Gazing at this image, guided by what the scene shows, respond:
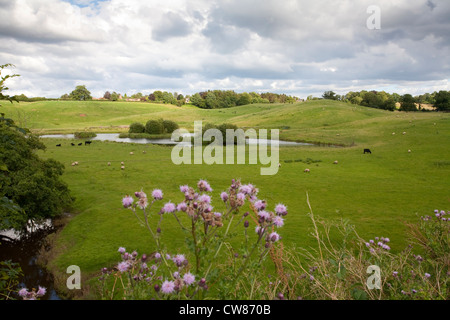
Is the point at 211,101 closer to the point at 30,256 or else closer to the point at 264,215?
the point at 30,256

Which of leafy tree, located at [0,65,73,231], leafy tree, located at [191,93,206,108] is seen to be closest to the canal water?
leafy tree, located at [0,65,73,231]

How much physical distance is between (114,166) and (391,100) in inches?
4759

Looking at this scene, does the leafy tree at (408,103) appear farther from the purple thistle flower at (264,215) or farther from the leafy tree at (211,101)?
the purple thistle flower at (264,215)

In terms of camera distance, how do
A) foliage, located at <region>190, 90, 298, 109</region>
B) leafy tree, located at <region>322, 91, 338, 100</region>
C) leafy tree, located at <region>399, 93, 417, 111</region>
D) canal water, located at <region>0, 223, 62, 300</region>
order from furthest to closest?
foliage, located at <region>190, 90, 298, 109</region>, leafy tree, located at <region>322, 91, 338, 100</region>, leafy tree, located at <region>399, 93, 417, 111</region>, canal water, located at <region>0, 223, 62, 300</region>

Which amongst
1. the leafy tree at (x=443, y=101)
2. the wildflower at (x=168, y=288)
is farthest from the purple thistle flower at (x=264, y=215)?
the leafy tree at (x=443, y=101)

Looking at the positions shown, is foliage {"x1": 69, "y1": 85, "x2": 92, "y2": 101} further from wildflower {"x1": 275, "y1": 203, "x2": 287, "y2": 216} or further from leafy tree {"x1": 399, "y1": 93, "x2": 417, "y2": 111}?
wildflower {"x1": 275, "y1": 203, "x2": 287, "y2": 216}

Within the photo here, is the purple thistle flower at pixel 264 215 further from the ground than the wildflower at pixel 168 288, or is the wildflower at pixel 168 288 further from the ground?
the purple thistle flower at pixel 264 215

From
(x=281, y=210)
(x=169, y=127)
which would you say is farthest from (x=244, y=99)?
(x=281, y=210)

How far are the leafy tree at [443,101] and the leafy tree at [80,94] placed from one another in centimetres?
17942

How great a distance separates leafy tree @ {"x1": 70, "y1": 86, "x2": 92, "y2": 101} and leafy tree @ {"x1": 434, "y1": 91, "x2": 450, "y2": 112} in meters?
179

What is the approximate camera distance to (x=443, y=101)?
99188 mm

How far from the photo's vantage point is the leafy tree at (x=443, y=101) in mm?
97812

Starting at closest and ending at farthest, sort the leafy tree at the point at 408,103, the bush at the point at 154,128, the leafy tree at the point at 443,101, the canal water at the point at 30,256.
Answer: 1. the canal water at the point at 30,256
2. the bush at the point at 154,128
3. the leafy tree at the point at 443,101
4. the leafy tree at the point at 408,103

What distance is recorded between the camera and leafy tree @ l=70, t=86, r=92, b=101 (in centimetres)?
18100
